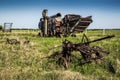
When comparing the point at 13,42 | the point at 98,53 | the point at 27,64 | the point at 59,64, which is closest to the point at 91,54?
the point at 98,53

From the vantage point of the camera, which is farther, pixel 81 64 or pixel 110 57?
pixel 110 57

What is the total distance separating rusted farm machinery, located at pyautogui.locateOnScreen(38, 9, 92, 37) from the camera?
3216cm

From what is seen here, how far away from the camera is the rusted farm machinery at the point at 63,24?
105ft

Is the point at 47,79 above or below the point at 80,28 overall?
below

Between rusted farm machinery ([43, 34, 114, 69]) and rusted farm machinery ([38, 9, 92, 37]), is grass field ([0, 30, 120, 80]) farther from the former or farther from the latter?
rusted farm machinery ([38, 9, 92, 37])

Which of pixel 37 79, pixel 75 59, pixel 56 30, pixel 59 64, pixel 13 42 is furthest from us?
pixel 56 30

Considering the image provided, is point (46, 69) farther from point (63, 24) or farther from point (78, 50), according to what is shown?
point (63, 24)

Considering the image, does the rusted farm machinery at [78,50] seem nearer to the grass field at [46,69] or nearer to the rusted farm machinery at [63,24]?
the grass field at [46,69]

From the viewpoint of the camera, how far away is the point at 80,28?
33781 millimetres

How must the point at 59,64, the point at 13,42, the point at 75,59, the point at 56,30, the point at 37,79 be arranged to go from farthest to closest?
the point at 56,30 < the point at 13,42 < the point at 75,59 < the point at 59,64 < the point at 37,79

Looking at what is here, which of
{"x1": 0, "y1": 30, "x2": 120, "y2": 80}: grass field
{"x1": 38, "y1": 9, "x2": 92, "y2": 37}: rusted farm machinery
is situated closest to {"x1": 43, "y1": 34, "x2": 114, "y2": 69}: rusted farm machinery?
{"x1": 0, "y1": 30, "x2": 120, "y2": 80}: grass field

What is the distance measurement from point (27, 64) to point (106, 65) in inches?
142

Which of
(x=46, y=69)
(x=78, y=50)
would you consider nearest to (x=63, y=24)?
(x=78, y=50)

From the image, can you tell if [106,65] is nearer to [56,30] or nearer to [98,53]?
[98,53]
